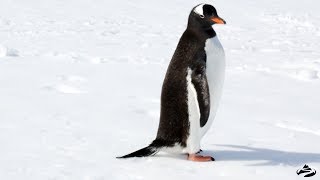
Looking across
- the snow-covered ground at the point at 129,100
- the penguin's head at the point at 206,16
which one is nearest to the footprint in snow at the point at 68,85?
the snow-covered ground at the point at 129,100

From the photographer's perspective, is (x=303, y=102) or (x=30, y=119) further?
(x=303, y=102)

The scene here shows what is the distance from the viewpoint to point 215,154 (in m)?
4.21

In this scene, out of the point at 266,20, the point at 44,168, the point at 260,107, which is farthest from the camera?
the point at 266,20

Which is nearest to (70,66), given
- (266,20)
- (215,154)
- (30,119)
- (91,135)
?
(30,119)

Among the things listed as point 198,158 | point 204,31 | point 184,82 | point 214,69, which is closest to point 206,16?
point 204,31

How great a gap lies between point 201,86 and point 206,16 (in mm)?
452

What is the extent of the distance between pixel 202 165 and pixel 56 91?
239 centimetres

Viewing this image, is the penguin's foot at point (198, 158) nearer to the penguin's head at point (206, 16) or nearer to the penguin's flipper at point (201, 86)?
the penguin's flipper at point (201, 86)

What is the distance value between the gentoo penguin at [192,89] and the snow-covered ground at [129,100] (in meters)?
0.12

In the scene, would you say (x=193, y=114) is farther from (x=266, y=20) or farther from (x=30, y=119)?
(x=266, y=20)

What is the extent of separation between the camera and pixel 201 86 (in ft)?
12.7

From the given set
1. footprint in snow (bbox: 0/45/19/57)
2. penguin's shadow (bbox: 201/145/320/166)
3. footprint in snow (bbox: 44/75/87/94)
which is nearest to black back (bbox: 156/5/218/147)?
penguin's shadow (bbox: 201/145/320/166)

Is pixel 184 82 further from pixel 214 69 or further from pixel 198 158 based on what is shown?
pixel 198 158

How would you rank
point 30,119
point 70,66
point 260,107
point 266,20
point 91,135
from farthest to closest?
point 266,20
point 70,66
point 260,107
point 30,119
point 91,135
